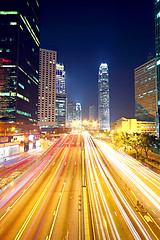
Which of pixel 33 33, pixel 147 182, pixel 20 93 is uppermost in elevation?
pixel 33 33

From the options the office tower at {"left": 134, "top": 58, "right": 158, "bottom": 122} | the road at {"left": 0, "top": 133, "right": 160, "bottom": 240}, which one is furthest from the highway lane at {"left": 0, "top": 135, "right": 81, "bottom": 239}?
the office tower at {"left": 134, "top": 58, "right": 158, "bottom": 122}

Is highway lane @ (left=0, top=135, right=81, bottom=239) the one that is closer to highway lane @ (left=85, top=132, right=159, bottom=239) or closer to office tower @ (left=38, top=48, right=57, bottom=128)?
highway lane @ (left=85, top=132, right=159, bottom=239)

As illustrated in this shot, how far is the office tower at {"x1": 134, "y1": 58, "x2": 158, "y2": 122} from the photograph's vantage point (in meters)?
176

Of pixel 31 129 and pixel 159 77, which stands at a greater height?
pixel 159 77

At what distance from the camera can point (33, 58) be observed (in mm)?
133625

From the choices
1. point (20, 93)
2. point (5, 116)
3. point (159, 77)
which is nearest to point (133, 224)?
point (159, 77)

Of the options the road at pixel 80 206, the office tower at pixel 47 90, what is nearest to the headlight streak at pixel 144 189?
the road at pixel 80 206

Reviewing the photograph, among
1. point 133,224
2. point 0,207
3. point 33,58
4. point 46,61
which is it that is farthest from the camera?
point 46,61

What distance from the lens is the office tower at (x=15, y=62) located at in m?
100

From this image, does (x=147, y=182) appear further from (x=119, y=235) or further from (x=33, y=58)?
(x=33, y=58)

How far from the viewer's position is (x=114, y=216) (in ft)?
50.1

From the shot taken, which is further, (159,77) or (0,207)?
(159,77)

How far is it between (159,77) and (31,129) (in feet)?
322

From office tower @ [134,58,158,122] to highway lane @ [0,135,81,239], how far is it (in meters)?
179
